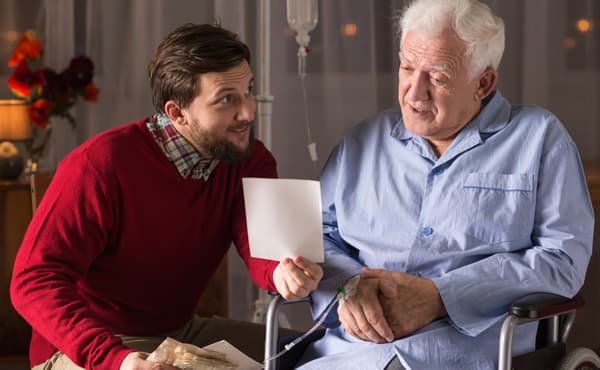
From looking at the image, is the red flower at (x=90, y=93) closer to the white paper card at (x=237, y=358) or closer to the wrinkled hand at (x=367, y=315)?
the white paper card at (x=237, y=358)

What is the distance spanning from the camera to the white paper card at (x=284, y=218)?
1816 millimetres

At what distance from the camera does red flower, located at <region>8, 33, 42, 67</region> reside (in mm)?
3412

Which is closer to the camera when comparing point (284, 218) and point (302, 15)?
point (284, 218)

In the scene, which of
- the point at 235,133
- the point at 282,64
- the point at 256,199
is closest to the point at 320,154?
the point at 282,64

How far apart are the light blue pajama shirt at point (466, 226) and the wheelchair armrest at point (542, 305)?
0.09ft

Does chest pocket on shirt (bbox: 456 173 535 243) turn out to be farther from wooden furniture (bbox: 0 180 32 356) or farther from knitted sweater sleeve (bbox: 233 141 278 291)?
wooden furniture (bbox: 0 180 32 356)

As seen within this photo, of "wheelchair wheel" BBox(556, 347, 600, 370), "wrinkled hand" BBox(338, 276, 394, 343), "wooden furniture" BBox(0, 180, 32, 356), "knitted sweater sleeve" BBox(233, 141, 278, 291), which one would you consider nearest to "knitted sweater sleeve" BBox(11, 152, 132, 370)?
"knitted sweater sleeve" BBox(233, 141, 278, 291)

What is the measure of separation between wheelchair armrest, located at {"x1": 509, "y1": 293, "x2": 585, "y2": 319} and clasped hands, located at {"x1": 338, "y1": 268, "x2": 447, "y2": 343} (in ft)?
0.62

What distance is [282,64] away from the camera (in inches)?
136

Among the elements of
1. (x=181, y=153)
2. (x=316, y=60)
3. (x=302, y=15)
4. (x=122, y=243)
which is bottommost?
(x=122, y=243)

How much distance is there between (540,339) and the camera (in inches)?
82.4

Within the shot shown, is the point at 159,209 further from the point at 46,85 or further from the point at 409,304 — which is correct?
the point at 46,85

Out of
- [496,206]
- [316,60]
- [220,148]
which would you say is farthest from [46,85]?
[496,206]

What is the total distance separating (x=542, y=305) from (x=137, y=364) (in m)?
0.82
